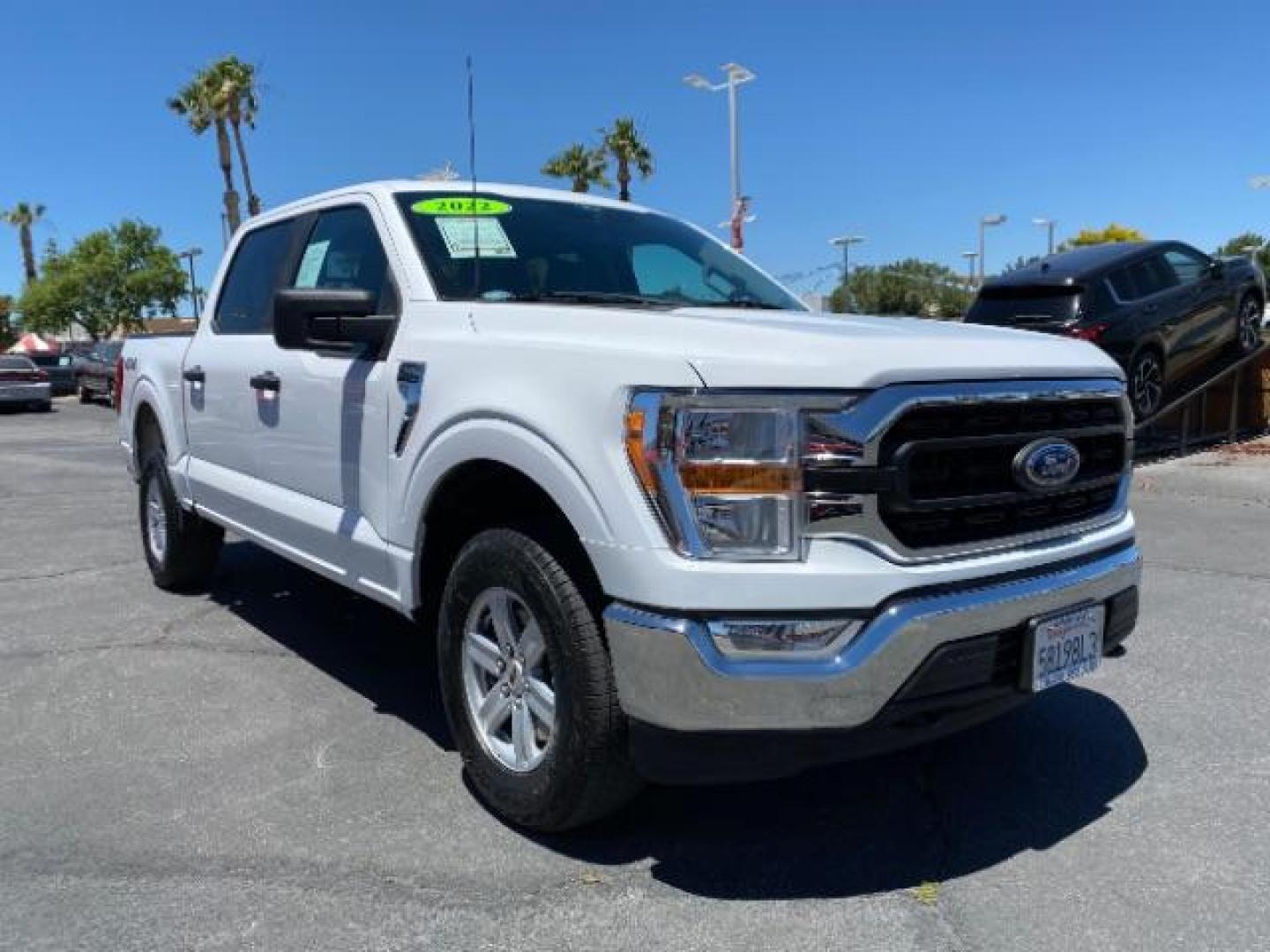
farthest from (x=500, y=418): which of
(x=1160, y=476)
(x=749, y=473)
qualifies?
(x=1160, y=476)

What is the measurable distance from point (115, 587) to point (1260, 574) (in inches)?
268

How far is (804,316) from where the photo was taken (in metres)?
3.59

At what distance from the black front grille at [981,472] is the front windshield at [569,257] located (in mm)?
1245

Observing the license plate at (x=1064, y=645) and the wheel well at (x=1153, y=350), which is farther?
the wheel well at (x=1153, y=350)

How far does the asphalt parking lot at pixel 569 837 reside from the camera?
2734 millimetres

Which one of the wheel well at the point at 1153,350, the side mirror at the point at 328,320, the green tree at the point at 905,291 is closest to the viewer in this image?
the side mirror at the point at 328,320

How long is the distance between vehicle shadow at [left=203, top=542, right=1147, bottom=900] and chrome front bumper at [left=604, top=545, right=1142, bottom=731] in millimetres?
590

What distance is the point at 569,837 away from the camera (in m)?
3.18

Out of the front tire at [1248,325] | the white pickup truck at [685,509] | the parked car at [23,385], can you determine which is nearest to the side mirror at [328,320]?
the white pickup truck at [685,509]

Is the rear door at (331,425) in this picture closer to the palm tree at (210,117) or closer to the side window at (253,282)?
the side window at (253,282)

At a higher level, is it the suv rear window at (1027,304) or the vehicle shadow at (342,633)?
the suv rear window at (1027,304)

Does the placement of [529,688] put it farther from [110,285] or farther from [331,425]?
[110,285]

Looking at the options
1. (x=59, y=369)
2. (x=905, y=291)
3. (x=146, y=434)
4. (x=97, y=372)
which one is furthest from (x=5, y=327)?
(x=146, y=434)

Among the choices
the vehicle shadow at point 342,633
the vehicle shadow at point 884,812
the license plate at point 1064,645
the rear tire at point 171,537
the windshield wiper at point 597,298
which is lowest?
the vehicle shadow at point 342,633
